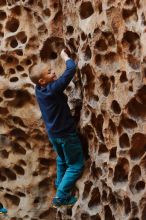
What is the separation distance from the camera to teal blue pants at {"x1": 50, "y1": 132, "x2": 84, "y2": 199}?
406 centimetres

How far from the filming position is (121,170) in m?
3.80

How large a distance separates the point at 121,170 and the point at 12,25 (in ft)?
4.56

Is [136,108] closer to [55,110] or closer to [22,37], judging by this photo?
[55,110]

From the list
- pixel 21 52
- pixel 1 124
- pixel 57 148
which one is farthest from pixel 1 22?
pixel 57 148

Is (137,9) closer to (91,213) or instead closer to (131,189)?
(131,189)

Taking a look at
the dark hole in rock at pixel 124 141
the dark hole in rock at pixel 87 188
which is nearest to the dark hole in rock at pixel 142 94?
the dark hole in rock at pixel 124 141

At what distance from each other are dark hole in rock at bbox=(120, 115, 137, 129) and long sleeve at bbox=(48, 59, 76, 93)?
15.7 inches

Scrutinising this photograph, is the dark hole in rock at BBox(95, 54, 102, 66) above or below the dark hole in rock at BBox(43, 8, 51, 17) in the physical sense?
below

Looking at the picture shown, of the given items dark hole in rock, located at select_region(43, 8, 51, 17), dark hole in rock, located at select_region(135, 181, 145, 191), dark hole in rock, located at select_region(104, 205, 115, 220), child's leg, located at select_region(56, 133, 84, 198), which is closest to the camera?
dark hole in rock, located at select_region(135, 181, 145, 191)

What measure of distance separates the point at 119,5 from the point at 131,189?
3.30 feet

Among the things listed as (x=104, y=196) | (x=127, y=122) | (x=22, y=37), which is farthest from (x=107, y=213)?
(x=22, y=37)

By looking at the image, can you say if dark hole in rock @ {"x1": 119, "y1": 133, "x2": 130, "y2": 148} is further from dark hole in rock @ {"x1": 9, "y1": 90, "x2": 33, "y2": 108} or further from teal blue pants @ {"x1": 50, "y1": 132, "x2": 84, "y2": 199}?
dark hole in rock @ {"x1": 9, "y1": 90, "x2": 33, "y2": 108}

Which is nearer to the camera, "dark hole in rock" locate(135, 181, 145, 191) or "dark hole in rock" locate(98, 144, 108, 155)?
"dark hole in rock" locate(135, 181, 145, 191)

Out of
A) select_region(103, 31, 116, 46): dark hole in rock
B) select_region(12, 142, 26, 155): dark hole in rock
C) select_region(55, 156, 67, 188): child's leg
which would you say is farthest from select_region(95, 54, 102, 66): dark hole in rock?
select_region(12, 142, 26, 155): dark hole in rock
